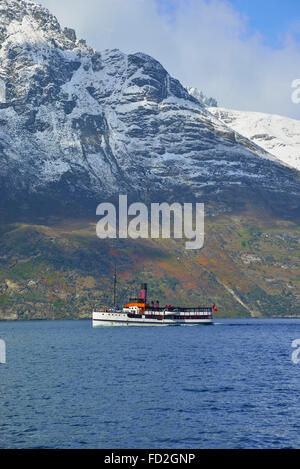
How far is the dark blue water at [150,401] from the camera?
76562 millimetres

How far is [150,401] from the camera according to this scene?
98.5 m

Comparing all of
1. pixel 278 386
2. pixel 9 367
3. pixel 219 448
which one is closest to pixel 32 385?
pixel 9 367

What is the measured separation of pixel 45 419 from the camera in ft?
283

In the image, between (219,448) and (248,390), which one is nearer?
(219,448)

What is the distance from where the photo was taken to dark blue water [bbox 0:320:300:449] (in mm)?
76562

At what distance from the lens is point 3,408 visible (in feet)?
306

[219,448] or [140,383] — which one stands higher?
[140,383]

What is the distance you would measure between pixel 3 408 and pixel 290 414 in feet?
117

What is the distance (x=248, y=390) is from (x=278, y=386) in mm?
7099
